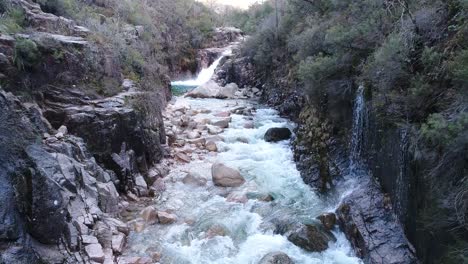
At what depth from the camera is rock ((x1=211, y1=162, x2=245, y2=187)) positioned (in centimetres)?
825

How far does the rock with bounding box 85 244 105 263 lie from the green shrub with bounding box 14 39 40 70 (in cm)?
376

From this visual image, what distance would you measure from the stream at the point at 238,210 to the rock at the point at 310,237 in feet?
0.29

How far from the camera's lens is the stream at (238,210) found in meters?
5.75

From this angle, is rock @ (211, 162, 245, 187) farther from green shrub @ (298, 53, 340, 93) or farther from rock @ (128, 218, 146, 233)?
green shrub @ (298, 53, 340, 93)

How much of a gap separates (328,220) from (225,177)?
9.25ft

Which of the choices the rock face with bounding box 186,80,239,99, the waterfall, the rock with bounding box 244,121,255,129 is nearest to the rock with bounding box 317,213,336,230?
the rock with bounding box 244,121,255,129

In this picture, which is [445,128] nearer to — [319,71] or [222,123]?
[319,71]

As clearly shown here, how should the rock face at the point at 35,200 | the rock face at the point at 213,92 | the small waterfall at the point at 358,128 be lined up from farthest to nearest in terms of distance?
the rock face at the point at 213,92 → the small waterfall at the point at 358,128 → the rock face at the point at 35,200

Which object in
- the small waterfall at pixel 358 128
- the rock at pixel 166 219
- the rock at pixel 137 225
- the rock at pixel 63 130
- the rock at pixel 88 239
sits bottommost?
the rock at pixel 137 225

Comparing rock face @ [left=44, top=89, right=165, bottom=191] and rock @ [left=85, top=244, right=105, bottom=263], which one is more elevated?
rock face @ [left=44, top=89, right=165, bottom=191]

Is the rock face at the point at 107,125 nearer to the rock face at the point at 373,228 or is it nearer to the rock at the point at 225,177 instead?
the rock at the point at 225,177

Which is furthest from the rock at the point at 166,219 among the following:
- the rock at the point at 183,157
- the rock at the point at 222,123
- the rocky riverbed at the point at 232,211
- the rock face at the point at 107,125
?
the rock at the point at 222,123

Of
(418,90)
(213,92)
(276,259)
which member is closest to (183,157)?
(276,259)

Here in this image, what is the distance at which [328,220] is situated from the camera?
636cm
